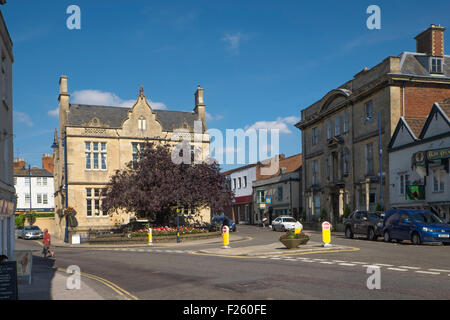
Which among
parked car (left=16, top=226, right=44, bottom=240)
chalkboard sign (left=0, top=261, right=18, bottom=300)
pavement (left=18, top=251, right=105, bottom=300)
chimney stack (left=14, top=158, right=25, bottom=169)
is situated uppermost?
chimney stack (left=14, top=158, right=25, bottom=169)

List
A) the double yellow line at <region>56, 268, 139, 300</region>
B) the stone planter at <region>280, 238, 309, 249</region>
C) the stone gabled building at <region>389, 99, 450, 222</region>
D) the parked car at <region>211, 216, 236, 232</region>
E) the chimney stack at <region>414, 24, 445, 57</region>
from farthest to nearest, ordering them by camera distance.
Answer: the parked car at <region>211, 216, 236, 232</region> < the chimney stack at <region>414, 24, 445, 57</region> < the stone gabled building at <region>389, 99, 450, 222</region> < the stone planter at <region>280, 238, 309, 249</region> < the double yellow line at <region>56, 268, 139, 300</region>

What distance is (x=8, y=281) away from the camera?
9742 millimetres

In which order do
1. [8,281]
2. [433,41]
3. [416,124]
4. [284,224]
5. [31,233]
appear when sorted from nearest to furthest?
[8,281]
[416,124]
[433,41]
[284,224]
[31,233]

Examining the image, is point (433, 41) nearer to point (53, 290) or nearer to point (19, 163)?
point (53, 290)

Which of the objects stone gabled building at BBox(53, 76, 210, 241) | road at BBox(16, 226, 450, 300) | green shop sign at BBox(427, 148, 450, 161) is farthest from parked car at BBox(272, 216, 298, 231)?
road at BBox(16, 226, 450, 300)

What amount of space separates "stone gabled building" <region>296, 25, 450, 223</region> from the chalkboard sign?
3389 cm

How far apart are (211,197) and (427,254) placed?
2242 centimetres

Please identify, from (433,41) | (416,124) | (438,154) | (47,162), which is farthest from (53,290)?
(47,162)

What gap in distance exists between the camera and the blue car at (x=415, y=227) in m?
24.1

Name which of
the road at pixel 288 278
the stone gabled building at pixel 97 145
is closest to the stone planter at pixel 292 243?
the road at pixel 288 278

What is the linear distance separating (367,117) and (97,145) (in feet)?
84.1

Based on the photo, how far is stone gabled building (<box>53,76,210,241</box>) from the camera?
48062 mm

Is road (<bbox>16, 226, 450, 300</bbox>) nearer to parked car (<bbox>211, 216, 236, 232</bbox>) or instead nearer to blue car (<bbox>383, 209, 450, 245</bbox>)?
blue car (<bbox>383, 209, 450, 245</bbox>)
